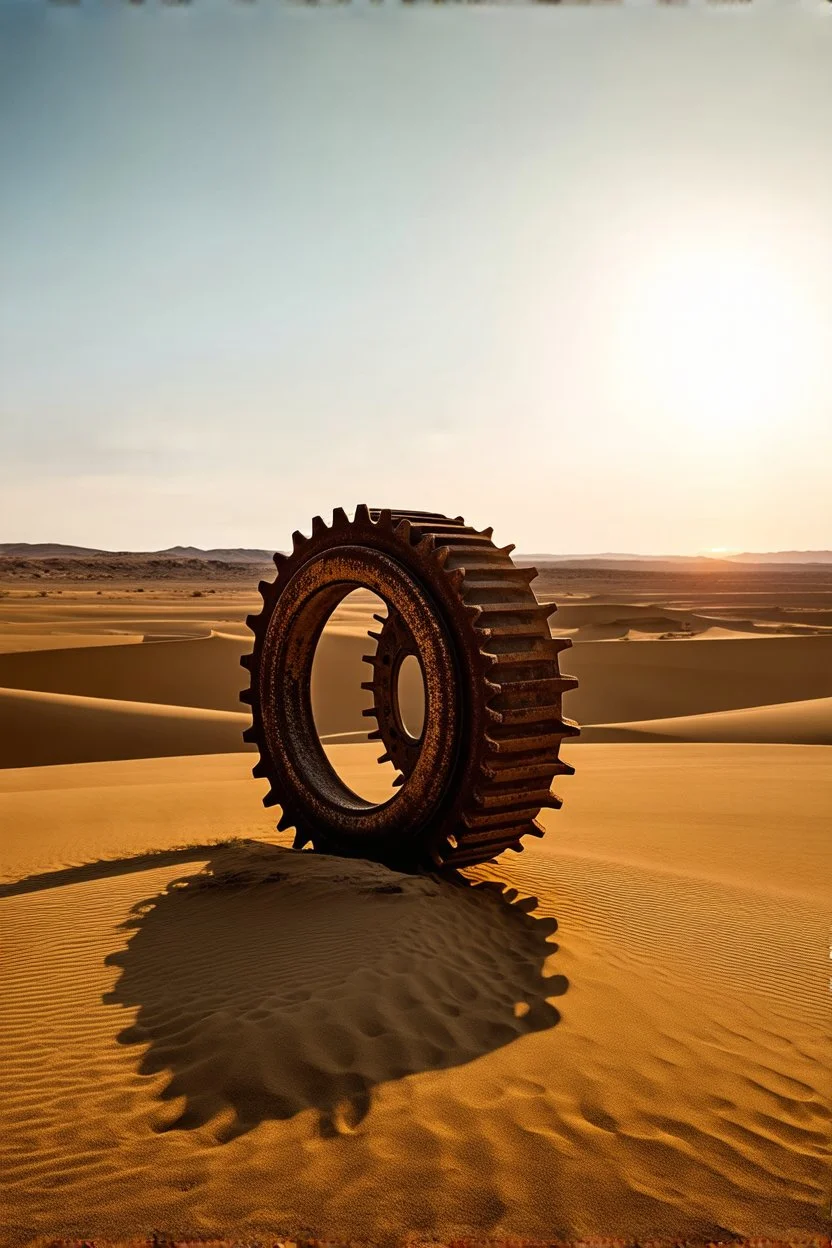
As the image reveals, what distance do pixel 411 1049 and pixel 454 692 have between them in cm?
289

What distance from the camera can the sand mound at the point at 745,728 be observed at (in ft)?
59.3

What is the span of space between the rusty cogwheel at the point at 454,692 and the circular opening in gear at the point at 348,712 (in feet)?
14.9

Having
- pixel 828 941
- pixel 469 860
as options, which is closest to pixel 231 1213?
pixel 469 860

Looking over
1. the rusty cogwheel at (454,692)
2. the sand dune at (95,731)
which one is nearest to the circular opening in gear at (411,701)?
the sand dune at (95,731)

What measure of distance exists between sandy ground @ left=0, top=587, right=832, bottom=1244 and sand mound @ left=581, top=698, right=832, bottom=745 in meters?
7.48

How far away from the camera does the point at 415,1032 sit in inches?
185

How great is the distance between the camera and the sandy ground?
3.49 meters

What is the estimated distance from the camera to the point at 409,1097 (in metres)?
4.11

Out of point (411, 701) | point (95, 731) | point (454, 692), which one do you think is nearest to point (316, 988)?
point (454, 692)

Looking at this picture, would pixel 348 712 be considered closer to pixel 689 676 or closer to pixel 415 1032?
pixel 689 676

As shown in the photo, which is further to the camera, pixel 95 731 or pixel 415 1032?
pixel 95 731

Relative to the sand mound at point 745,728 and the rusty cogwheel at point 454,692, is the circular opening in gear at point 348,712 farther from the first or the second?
the sand mound at point 745,728

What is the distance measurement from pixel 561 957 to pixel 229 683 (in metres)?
19.5

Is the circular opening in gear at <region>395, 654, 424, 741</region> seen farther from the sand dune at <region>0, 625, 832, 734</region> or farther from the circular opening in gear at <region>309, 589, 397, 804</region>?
the sand dune at <region>0, 625, 832, 734</region>
